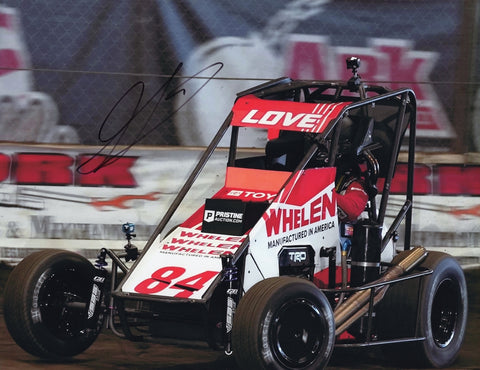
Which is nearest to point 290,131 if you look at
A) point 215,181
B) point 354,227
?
point 354,227

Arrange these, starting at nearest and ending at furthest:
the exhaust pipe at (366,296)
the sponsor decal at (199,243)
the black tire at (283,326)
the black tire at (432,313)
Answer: the black tire at (283,326) < the sponsor decal at (199,243) < the exhaust pipe at (366,296) < the black tire at (432,313)

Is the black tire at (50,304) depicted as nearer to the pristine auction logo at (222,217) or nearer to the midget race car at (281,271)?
the midget race car at (281,271)

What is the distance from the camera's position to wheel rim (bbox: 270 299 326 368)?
5965 millimetres

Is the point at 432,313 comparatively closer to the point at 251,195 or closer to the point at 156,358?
the point at 251,195

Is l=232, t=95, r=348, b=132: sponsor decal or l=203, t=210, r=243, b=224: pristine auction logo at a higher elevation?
l=232, t=95, r=348, b=132: sponsor decal

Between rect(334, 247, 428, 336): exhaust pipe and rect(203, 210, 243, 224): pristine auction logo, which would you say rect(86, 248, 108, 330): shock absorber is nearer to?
rect(203, 210, 243, 224): pristine auction logo

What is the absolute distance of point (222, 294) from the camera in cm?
621

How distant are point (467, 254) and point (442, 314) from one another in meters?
2.90

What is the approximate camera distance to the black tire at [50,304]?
6523 millimetres

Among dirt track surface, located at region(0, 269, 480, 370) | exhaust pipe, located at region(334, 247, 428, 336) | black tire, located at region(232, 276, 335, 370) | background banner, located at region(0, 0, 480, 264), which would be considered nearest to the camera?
black tire, located at region(232, 276, 335, 370)

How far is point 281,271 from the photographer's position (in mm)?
6480
